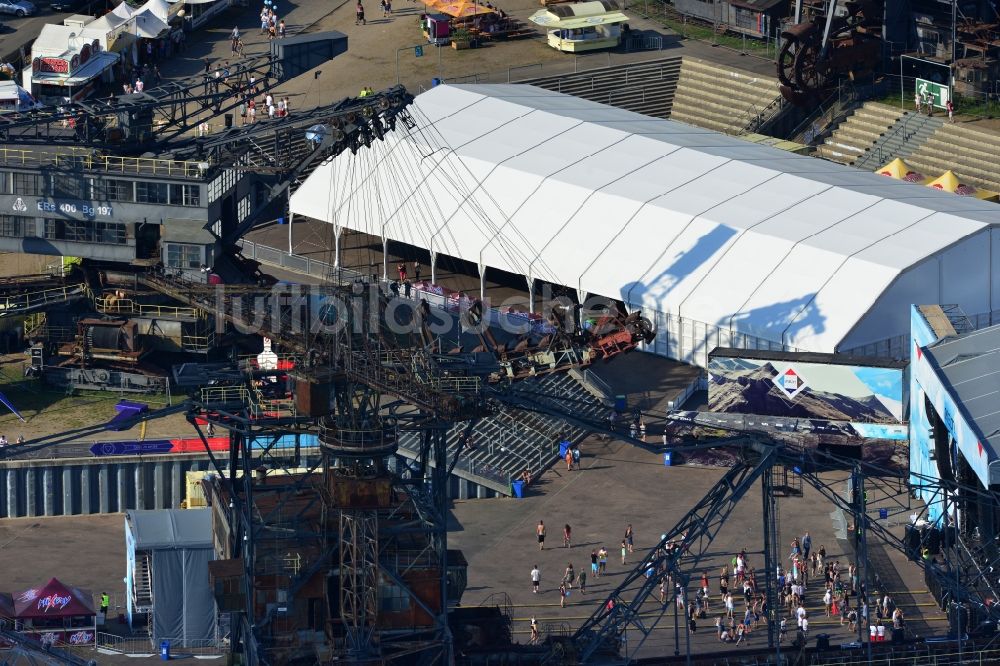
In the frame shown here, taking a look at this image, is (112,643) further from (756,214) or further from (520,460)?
(756,214)

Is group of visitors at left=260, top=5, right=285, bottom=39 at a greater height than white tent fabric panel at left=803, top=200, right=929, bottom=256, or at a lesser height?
greater

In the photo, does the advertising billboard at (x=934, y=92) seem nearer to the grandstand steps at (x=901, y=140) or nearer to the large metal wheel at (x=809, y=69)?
the grandstand steps at (x=901, y=140)

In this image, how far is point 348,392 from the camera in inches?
4500

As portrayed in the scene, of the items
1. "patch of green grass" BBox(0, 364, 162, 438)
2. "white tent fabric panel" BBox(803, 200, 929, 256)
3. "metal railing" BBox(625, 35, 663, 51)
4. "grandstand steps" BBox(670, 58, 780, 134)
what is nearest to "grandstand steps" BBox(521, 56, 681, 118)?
"grandstand steps" BBox(670, 58, 780, 134)

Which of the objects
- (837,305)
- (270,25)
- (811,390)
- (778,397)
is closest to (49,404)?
(778,397)

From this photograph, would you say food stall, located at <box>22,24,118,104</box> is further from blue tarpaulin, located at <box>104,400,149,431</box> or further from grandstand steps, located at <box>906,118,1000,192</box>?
grandstand steps, located at <box>906,118,1000,192</box>

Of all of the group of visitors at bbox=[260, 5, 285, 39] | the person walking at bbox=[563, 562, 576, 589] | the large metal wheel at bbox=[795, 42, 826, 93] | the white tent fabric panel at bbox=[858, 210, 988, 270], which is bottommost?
the person walking at bbox=[563, 562, 576, 589]

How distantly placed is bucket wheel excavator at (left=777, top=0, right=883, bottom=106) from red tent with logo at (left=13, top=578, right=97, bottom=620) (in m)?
64.5

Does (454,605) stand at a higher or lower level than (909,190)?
lower

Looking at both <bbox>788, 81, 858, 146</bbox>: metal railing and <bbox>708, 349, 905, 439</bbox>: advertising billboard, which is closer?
<bbox>708, 349, 905, 439</bbox>: advertising billboard

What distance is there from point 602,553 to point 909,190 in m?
32.9

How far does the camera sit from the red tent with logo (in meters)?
120

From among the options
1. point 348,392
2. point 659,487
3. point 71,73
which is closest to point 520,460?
point 659,487

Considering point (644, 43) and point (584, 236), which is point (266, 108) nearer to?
point (644, 43)
